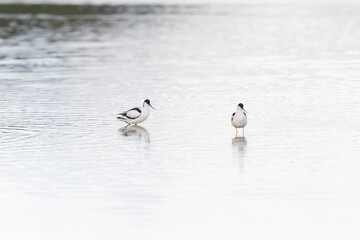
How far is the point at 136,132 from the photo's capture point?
20.5 m

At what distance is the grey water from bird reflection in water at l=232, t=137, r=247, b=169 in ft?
0.08

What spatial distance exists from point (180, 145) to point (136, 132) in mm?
2312

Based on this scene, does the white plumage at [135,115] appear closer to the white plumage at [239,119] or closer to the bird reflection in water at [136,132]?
the bird reflection in water at [136,132]

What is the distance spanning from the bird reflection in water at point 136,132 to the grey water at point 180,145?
0.07 meters

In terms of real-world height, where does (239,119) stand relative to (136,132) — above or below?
below

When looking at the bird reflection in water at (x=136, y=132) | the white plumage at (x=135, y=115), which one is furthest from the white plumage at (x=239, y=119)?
the white plumage at (x=135, y=115)

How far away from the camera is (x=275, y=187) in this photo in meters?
14.5

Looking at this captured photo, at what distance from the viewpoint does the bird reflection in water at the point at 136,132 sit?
19.7 m

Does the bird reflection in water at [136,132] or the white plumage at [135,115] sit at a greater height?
the white plumage at [135,115]

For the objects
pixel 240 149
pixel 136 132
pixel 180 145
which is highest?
pixel 136 132

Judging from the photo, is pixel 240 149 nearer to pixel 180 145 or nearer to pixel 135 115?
pixel 180 145

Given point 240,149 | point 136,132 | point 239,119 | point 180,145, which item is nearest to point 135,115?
point 136,132

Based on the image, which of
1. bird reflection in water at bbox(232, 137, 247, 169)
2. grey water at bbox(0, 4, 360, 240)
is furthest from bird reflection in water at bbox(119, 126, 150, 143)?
bird reflection in water at bbox(232, 137, 247, 169)

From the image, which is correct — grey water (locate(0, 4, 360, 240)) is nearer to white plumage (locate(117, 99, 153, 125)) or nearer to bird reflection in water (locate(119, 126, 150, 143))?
bird reflection in water (locate(119, 126, 150, 143))
